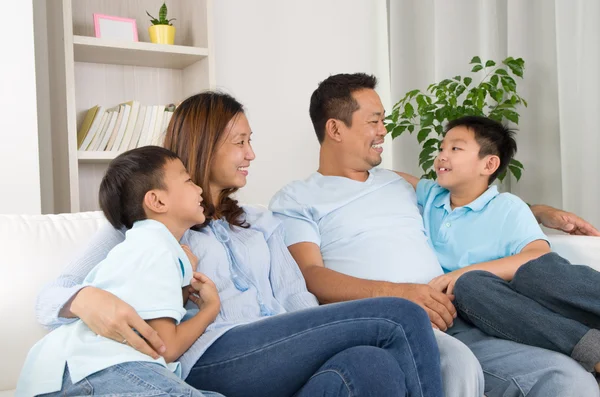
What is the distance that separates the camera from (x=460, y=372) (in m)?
1.53

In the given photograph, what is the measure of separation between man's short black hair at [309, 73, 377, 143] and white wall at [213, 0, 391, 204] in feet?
3.78

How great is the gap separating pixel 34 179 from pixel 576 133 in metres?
2.10

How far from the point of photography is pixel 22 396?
1.28 metres

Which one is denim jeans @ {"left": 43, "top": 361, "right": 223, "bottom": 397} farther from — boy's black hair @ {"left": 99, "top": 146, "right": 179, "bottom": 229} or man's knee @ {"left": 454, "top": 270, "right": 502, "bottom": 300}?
man's knee @ {"left": 454, "top": 270, "right": 502, "bottom": 300}

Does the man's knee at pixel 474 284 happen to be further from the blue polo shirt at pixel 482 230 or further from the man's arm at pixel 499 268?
the blue polo shirt at pixel 482 230

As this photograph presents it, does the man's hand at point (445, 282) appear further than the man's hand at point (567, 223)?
No

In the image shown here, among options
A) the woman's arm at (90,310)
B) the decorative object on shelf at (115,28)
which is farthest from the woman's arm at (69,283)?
the decorative object on shelf at (115,28)

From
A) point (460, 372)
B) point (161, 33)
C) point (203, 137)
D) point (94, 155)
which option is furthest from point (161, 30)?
point (460, 372)

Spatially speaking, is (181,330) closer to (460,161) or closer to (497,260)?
(497,260)

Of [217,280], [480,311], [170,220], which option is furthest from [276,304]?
[480,311]

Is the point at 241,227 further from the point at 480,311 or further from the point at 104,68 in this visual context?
the point at 104,68

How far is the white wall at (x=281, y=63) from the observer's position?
354 cm

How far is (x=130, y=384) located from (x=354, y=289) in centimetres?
82

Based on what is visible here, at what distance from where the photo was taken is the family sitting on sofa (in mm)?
1320
